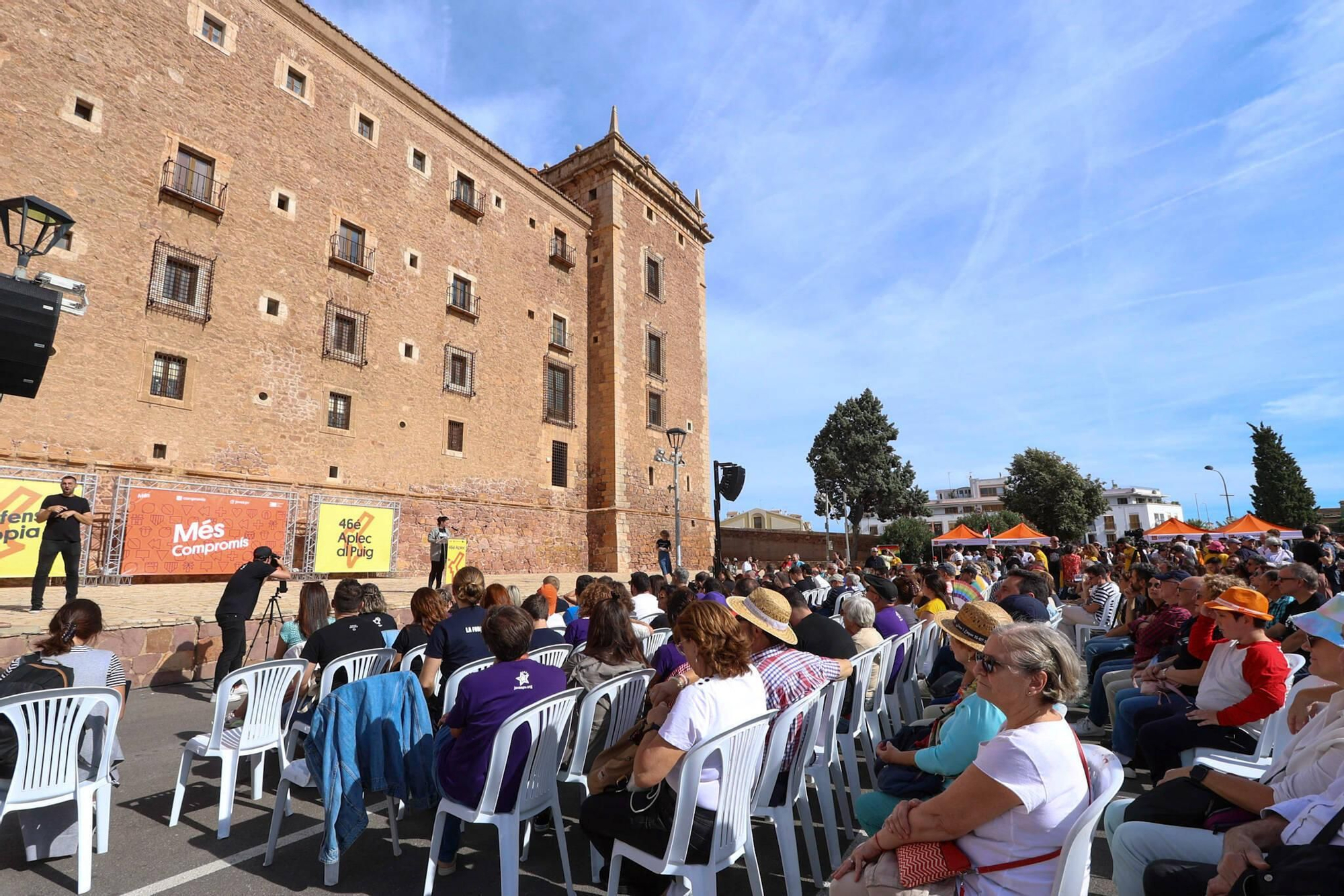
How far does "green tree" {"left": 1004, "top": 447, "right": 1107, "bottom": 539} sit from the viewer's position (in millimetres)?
36688

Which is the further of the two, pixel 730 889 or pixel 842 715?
pixel 842 715

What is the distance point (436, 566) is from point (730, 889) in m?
12.4

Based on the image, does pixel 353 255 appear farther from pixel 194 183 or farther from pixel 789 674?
pixel 789 674

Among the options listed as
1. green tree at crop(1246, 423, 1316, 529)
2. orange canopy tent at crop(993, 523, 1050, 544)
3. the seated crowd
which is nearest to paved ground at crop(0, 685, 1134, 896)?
the seated crowd

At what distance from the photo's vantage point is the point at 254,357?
552 inches

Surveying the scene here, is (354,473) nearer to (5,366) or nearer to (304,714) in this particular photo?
(5,366)

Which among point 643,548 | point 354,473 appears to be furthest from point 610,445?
point 354,473

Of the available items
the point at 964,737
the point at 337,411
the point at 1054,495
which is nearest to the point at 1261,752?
the point at 964,737

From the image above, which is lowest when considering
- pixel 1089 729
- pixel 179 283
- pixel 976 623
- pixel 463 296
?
pixel 1089 729

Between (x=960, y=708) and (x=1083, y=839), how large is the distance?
749 mm

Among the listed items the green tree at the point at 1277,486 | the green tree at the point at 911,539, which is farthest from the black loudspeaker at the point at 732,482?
the green tree at the point at 1277,486

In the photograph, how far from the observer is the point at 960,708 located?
7.97ft

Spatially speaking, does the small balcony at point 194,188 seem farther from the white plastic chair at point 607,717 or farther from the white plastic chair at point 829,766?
the white plastic chair at point 829,766

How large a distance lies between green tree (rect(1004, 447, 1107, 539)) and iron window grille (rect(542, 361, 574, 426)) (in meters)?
29.2
